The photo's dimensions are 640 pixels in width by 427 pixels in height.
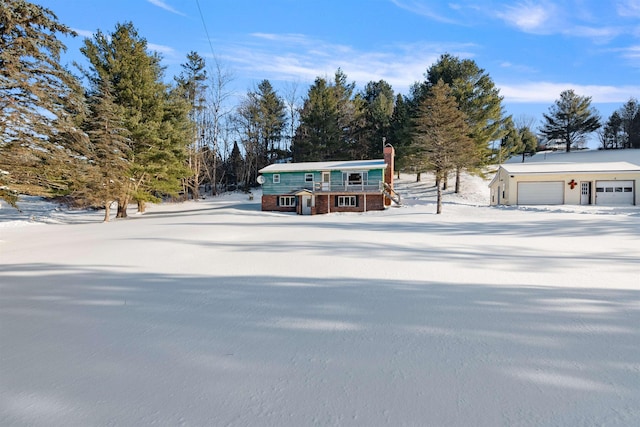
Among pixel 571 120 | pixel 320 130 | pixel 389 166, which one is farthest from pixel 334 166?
pixel 571 120

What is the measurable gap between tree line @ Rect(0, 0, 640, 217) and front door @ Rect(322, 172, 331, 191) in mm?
7007

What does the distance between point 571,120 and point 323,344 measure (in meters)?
61.0

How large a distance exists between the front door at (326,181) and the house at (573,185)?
47.2ft

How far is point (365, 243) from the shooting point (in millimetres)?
9438

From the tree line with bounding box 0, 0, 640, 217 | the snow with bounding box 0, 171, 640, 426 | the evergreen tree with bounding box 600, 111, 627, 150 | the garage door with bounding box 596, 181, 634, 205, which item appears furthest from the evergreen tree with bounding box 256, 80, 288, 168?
the evergreen tree with bounding box 600, 111, 627, 150

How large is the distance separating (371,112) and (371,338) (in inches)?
1603

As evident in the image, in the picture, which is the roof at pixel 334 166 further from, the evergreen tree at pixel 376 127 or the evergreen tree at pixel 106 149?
the evergreen tree at pixel 106 149

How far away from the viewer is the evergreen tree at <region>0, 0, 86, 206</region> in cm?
1284

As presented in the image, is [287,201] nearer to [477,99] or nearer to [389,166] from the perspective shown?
[389,166]

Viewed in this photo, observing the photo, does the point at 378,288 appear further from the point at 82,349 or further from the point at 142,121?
the point at 142,121

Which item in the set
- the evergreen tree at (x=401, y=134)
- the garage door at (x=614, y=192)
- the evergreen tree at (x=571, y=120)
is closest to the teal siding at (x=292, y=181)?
the evergreen tree at (x=401, y=134)

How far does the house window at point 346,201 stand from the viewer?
29.5 metres

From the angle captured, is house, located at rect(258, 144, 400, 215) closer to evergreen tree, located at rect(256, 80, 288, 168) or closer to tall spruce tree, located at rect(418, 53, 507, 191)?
tall spruce tree, located at rect(418, 53, 507, 191)

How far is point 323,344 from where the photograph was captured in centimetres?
296
